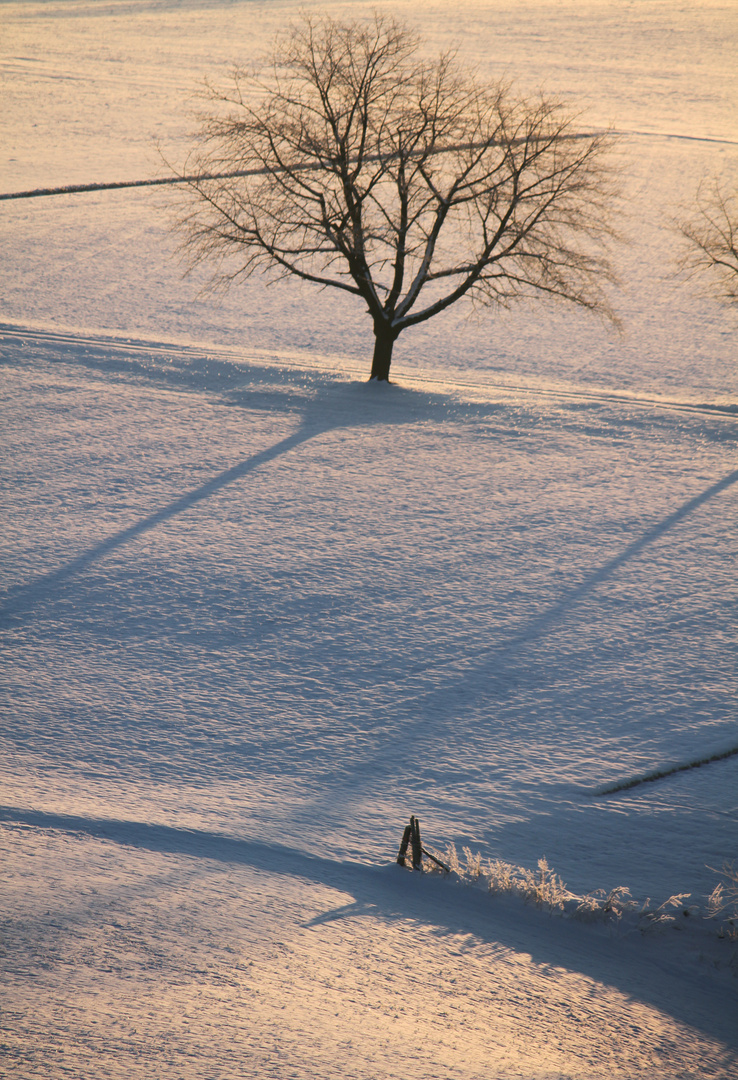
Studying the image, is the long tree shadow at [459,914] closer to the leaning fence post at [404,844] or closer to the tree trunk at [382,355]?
the leaning fence post at [404,844]

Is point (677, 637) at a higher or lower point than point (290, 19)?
lower

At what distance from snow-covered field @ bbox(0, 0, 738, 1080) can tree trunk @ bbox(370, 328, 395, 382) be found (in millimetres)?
470

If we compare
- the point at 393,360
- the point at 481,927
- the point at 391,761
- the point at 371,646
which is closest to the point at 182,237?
the point at 393,360

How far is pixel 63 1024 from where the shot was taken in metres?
3.72

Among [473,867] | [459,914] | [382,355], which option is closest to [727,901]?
[473,867]

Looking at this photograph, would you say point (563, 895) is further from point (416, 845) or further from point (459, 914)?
point (416, 845)

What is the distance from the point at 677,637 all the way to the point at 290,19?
45274 millimetres

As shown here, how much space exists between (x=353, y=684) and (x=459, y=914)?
119 inches

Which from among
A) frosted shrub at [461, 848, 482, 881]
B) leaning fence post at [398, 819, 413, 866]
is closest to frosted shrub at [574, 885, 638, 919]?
frosted shrub at [461, 848, 482, 881]

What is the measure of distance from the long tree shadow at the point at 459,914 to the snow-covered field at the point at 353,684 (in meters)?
0.02

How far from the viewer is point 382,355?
53.5 feet

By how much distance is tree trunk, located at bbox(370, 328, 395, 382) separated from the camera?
637 inches

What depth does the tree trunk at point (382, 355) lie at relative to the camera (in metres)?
16.2

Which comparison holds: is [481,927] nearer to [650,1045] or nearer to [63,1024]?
[650,1045]
